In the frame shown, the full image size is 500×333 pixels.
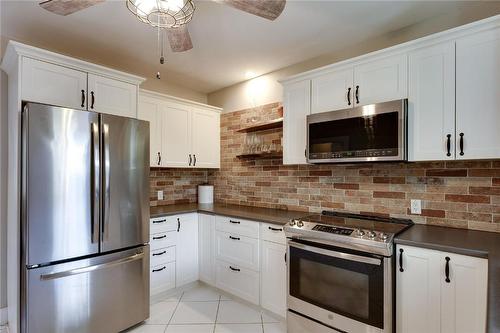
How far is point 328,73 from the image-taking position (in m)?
2.43

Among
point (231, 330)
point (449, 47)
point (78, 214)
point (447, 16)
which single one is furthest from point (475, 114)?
point (78, 214)

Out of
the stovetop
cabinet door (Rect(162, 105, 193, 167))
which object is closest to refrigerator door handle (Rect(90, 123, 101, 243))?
cabinet door (Rect(162, 105, 193, 167))

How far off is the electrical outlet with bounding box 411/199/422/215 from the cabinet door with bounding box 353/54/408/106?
860 mm

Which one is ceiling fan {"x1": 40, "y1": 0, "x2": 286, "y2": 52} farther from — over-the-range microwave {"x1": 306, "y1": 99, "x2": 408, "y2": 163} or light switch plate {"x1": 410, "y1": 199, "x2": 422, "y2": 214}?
light switch plate {"x1": 410, "y1": 199, "x2": 422, "y2": 214}

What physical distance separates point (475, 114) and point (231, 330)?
2476mm

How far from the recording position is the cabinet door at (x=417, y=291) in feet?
5.37

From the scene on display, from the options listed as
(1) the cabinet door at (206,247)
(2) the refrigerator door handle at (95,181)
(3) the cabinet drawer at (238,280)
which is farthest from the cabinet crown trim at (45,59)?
(3) the cabinet drawer at (238,280)

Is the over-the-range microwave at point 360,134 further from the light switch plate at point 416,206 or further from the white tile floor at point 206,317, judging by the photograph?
the white tile floor at point 206,317

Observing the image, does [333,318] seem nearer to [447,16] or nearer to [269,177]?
[269,177]

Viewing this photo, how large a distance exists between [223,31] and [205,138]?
1.62 metres

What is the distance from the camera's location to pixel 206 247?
3.11 m

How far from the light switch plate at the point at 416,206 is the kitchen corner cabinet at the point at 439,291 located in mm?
604

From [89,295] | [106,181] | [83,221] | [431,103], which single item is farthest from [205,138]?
[431,103]

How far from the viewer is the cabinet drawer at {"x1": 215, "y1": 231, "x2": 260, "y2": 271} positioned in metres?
2.65
